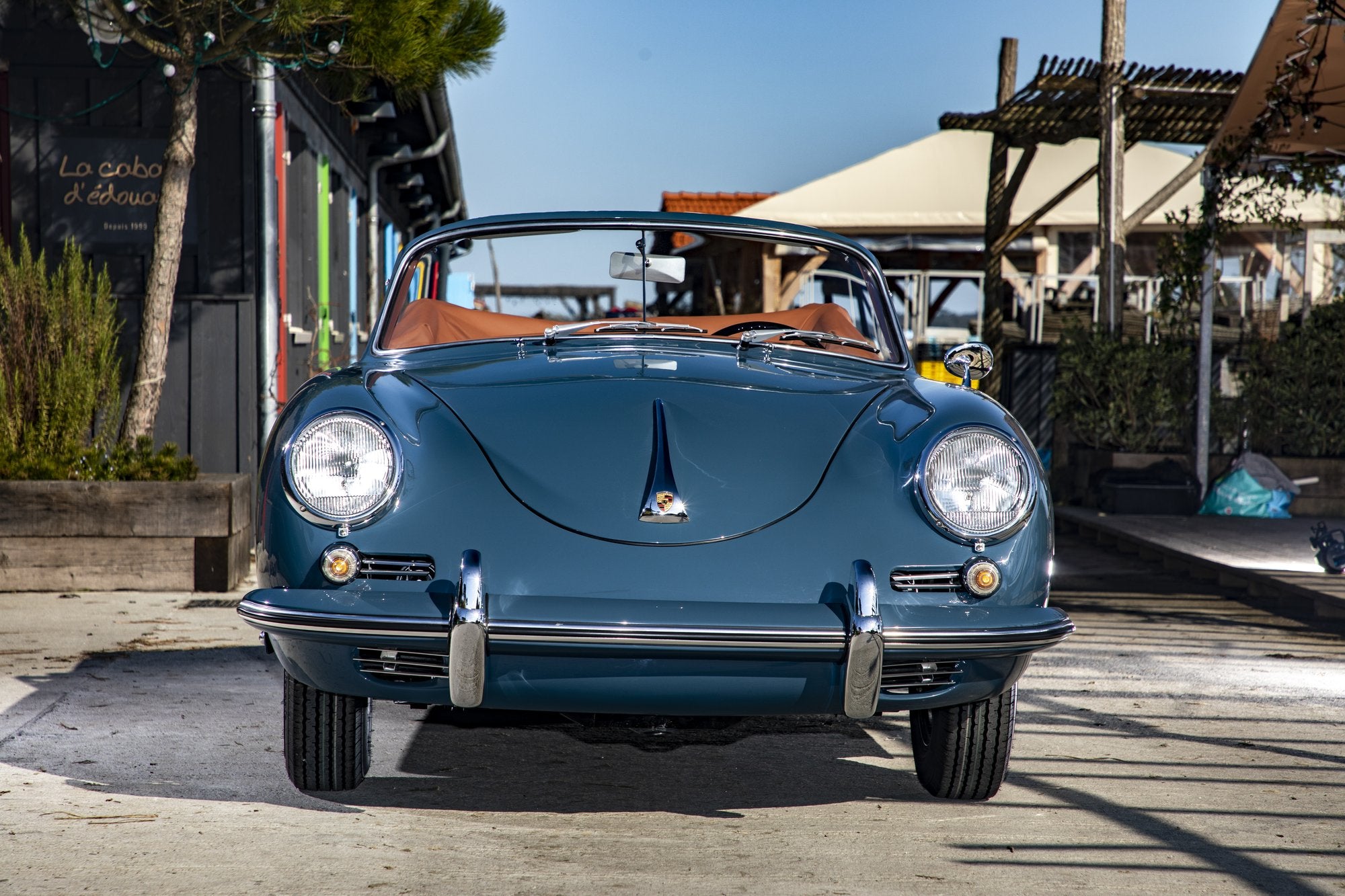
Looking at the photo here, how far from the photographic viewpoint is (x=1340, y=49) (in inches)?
331

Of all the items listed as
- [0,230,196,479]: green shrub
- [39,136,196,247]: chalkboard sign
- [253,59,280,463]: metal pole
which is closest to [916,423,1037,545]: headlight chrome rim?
[0,230,196,479]: green shrub

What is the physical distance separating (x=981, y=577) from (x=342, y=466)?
1.31 m

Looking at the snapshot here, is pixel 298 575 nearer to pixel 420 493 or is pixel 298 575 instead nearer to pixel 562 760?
pixel 420 493

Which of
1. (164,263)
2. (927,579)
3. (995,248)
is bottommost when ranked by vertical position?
(927,579)

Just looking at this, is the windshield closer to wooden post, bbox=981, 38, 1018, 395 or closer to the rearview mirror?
the rearview mirror

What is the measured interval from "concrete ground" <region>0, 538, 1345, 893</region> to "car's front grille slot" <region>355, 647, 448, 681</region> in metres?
0.36

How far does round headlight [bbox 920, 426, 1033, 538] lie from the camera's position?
9.34 ft

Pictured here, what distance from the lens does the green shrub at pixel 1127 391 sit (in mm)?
10797

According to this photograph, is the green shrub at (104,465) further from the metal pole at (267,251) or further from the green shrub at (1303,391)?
the green shrub at (1303,391)

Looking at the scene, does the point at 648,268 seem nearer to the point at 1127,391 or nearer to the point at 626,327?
the point at 626,327

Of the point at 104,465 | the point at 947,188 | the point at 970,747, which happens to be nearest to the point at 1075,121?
the point at 947,188

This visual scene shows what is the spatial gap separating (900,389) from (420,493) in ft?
3.89

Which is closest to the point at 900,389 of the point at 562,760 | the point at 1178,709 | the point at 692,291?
the point at 562,760

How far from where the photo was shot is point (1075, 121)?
44.6ft
